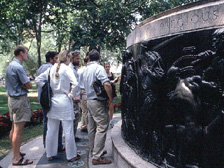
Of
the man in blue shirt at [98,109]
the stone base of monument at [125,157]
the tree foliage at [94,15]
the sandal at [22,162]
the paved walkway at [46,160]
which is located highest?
the tree foliage at [94,15]

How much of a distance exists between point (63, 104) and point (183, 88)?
2384 millimetres

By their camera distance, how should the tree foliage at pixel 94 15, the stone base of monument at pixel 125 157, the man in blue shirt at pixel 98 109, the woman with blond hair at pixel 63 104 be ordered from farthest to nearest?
1. the tree foliage at pixel 94 15
2. the woman with blond hair at pixel 63 104
3. the man in blue shirt at pixel 98 109
4. the stone base of monument at pixel 125 157

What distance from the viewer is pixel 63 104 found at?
431 cm

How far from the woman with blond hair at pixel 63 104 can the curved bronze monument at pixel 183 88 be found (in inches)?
55.2

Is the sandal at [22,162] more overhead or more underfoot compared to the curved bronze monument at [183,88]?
more underfoot

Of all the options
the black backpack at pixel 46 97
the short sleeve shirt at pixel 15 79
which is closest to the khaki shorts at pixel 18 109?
the short sleeve shirt at pixel 15 79

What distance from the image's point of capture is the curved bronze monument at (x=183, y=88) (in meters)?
2.64

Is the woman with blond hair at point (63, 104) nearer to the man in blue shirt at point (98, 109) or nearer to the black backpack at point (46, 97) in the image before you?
the black backpack at point (46, 97)

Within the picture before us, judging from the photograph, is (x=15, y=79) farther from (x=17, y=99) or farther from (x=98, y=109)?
(x=98, y=109)

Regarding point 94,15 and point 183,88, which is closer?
point 183,88

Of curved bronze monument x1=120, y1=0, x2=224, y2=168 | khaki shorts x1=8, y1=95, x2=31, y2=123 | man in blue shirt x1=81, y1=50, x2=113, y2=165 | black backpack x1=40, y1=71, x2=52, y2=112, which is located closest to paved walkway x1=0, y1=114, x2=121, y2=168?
man in blue shirt x1=81, y1=50, x2=113, y2=165

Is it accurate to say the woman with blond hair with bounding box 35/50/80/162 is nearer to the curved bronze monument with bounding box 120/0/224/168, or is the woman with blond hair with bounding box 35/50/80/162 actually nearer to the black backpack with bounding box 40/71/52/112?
the black backpack with bounding box 40/71/52/112

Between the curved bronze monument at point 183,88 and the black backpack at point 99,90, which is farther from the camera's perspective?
the black backpack at point 99,90

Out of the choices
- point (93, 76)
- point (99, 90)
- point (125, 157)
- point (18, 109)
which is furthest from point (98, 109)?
point (18, 109)
